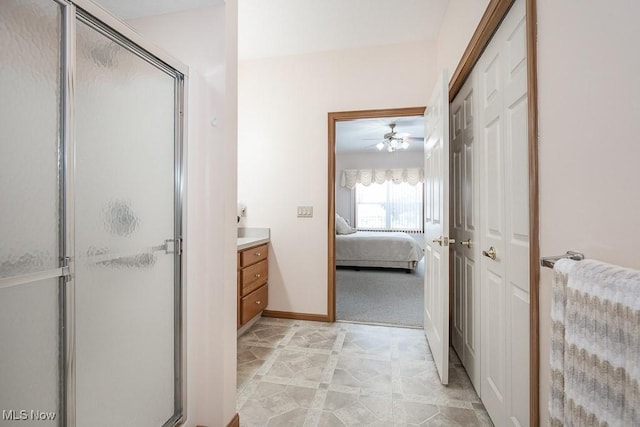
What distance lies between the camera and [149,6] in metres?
1.41

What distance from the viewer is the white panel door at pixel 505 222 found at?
1.19m

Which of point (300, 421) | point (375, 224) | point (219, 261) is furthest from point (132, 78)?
point (375, 224)

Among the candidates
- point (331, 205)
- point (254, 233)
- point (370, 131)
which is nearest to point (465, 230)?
point (331, 205)

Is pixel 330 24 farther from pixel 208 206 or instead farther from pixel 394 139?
pixel 394 139

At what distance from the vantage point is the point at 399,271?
17.0ft

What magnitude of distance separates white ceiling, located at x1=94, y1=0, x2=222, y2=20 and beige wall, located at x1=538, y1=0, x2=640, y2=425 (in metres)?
1.35

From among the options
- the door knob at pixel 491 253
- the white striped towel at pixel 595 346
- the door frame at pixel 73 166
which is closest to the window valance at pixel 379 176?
the door knob at pixel 491 253

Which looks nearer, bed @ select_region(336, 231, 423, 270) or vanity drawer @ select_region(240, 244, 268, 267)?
vanity drawer @ select_region(240, 244, 268, 267)

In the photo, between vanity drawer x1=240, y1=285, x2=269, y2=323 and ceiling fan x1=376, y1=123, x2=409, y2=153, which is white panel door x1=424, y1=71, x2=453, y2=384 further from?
ceiling fan x1=376, y1=123, x2=409, y2=153

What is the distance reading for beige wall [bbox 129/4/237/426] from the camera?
1359 mm

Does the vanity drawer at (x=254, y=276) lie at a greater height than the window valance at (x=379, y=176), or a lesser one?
lesser

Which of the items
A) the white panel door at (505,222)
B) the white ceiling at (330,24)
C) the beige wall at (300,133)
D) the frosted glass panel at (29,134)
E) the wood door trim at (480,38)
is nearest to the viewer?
the frosted glass panel at (29,134)

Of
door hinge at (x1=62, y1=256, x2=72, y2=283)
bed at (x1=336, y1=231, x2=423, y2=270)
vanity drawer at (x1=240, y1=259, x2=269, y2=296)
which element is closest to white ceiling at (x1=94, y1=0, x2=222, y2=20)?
door hinge at (x1=62, y1=256, x2=72, y2=283)

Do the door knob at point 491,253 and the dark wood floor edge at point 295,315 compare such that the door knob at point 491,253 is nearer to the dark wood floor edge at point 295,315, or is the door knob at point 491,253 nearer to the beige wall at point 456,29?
the beige wall at point 456,29
